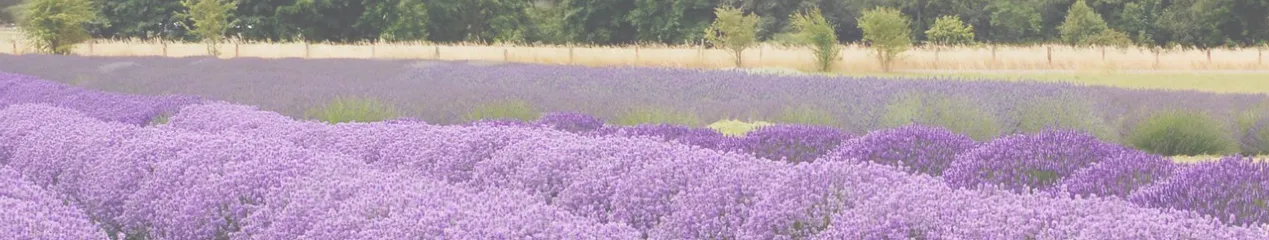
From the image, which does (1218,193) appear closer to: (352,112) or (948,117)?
(948,117)

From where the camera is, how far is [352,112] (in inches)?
452

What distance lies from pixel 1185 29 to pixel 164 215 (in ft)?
156

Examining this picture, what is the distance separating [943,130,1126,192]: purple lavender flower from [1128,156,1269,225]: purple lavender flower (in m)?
0.79

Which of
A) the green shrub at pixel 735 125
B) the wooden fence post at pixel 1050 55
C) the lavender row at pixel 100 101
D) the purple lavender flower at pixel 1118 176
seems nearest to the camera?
the purple lavender flower at pixel 1118 176

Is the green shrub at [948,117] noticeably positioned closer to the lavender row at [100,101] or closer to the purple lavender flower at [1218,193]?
the purple lavender flower at [1218,193]

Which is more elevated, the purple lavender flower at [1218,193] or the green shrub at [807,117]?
the purple lavender flower at [1218,193]

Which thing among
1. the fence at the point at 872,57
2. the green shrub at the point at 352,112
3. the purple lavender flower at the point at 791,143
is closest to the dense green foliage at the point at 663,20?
the fence at the point at 872,57

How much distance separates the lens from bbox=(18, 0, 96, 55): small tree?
1785 inches

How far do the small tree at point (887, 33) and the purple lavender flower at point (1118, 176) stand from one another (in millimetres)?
27374

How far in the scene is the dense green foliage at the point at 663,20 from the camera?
48.7 metres

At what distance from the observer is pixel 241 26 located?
5819 centimetres

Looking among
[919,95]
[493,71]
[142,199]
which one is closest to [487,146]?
[142,199]

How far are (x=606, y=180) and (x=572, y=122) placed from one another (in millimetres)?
4248

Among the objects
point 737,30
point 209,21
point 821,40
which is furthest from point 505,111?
point 209,21
